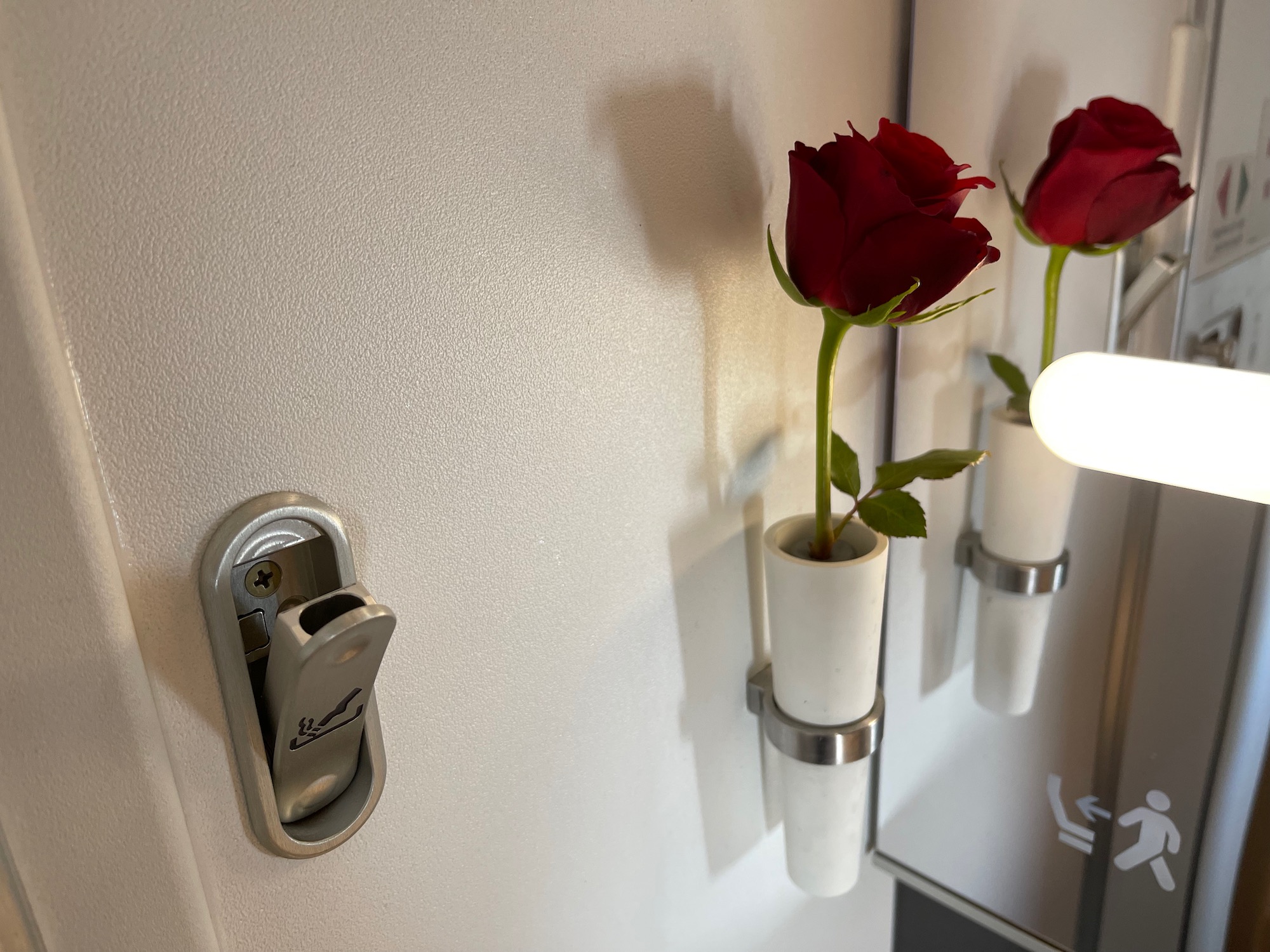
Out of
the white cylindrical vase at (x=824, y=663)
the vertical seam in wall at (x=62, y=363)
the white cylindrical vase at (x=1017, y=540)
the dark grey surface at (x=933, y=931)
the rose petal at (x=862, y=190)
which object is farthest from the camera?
the dark grey surface at (x=933, y=931)

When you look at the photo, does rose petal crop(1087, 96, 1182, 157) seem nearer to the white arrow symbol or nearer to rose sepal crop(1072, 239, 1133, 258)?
rose sepal crop(1072, 239, 1133, 258)

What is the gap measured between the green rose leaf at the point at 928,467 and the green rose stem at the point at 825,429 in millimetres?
27

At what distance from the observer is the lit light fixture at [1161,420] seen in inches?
17.5

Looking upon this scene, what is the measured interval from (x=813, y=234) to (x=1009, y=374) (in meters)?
0.30

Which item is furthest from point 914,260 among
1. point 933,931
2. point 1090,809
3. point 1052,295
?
point 933,931

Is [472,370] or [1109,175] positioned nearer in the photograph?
Answer: [472,370]

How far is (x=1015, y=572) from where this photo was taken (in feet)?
2.30

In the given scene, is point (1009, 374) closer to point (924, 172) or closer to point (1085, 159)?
point (1085, 159)

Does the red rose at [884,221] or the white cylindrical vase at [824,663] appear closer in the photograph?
the red rose at [884,221]

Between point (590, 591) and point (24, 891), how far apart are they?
11.3 inches

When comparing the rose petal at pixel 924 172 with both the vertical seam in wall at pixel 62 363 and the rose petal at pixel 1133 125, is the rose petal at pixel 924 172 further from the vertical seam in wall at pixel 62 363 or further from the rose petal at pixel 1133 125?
the vertical seam in wall at pixel 62 363

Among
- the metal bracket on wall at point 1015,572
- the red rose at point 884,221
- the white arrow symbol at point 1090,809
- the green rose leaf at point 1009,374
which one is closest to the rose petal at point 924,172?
the red rose at point 884,221

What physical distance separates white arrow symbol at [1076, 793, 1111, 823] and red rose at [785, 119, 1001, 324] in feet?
1.65

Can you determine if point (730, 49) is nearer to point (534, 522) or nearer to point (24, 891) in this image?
point (534, 522)
